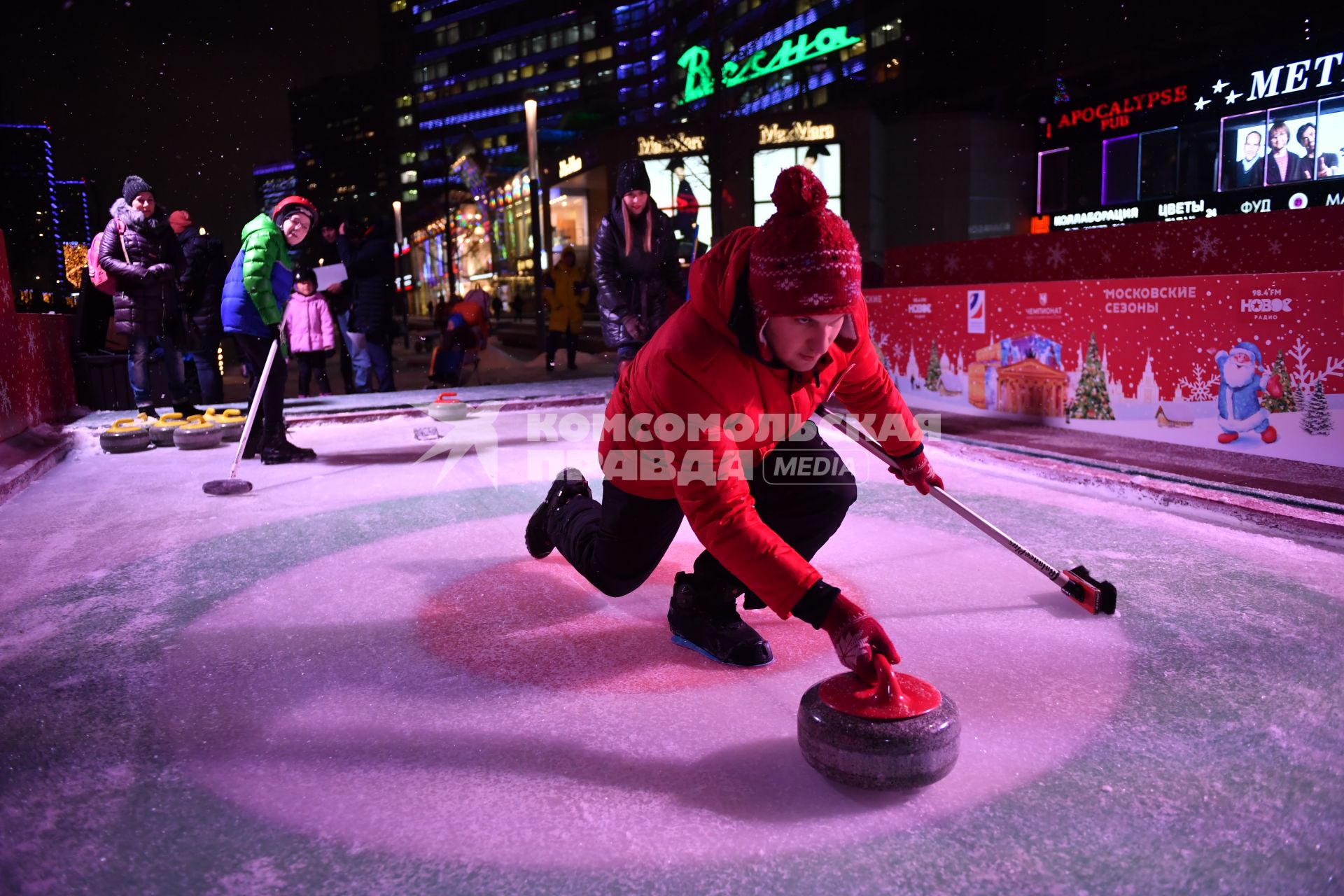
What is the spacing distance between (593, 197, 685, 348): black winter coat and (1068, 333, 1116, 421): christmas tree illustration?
2.91m

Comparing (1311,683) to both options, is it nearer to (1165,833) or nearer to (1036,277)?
(1165,833)

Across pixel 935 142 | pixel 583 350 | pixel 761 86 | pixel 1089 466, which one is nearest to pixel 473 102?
pixel 761 86

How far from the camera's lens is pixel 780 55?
33344 mm

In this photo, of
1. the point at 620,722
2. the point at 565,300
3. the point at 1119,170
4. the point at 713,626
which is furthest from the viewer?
the point at 1119,170

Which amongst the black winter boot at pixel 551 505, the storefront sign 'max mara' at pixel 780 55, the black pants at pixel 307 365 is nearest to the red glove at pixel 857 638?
the black winter boot at pixel 551 505

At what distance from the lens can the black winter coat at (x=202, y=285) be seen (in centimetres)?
766

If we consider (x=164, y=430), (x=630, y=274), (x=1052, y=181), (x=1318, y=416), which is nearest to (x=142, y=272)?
(x=164, y=430)

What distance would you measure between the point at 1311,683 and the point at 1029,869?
1323 mm

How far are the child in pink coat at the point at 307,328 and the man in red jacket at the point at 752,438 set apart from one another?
23.1 feet

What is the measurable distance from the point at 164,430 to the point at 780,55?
104 feet

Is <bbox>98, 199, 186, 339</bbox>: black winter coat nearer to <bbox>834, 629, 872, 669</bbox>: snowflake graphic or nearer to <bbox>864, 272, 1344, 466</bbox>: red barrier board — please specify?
<bbox>864, 272, 1344, 466</bbox>: red barrier board

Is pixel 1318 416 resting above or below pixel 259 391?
below

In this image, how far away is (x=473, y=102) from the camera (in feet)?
335

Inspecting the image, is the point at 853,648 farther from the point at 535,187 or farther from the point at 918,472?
the point at 535,187
